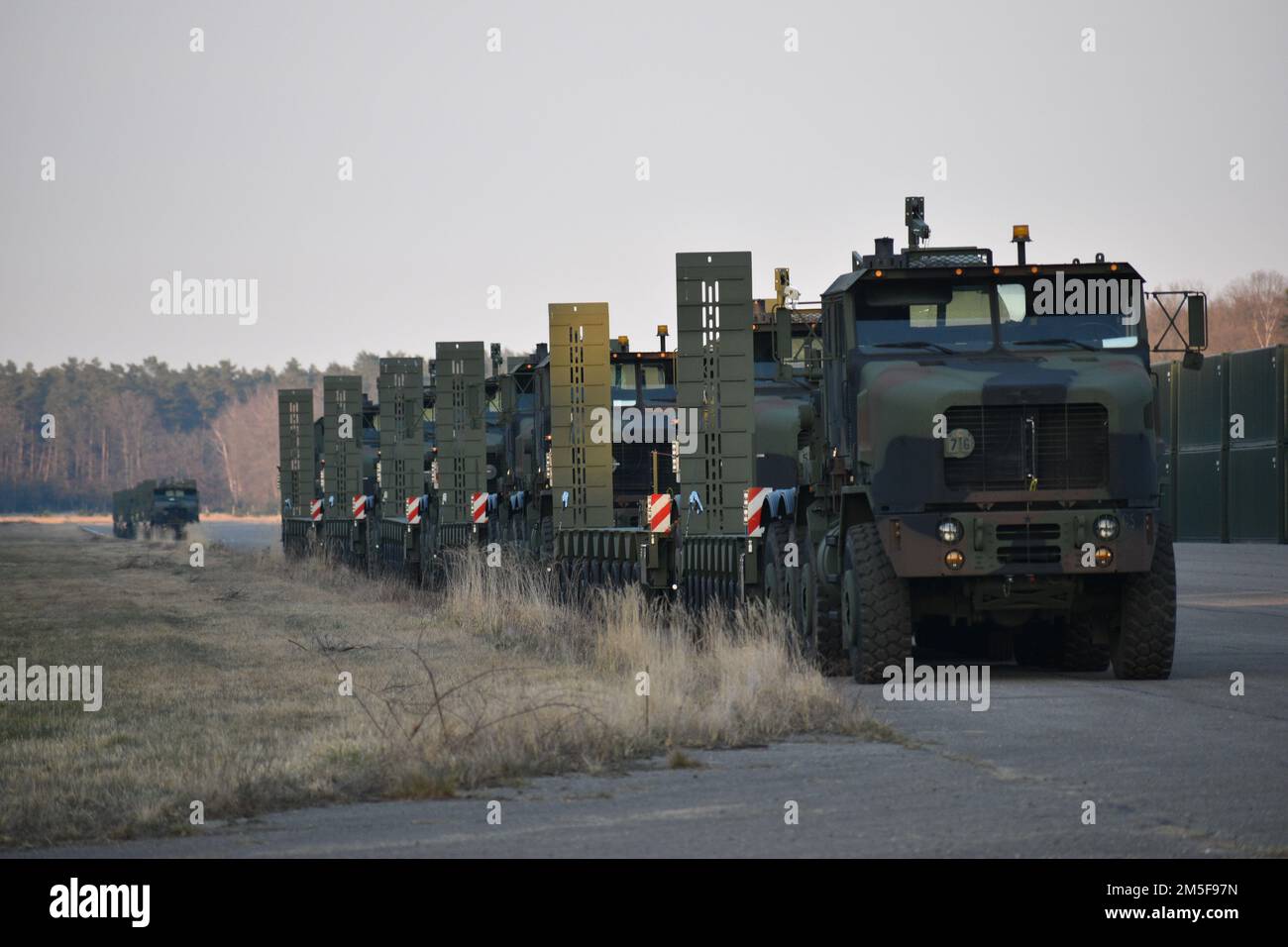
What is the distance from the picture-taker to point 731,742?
12500 mm

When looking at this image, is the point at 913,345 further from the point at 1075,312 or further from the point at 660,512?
the point at 660,512

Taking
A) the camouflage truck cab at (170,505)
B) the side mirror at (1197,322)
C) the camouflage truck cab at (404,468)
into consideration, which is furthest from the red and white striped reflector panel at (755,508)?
the camouflage truck cab at (170,505)

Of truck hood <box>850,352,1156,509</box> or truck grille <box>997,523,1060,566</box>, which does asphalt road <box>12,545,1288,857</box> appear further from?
truck hood <box>850,352,1156,509</box>

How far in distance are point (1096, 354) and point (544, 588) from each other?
38.5 feet

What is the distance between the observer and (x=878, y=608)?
16.1 meters

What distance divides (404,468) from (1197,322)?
82.1 feet

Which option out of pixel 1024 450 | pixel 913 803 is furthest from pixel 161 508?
pixel 913 803

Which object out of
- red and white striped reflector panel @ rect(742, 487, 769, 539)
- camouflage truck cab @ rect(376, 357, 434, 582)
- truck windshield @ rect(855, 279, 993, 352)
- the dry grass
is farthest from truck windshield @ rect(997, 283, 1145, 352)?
camouflage truck cab @ rect(376, 357, 434, 582)

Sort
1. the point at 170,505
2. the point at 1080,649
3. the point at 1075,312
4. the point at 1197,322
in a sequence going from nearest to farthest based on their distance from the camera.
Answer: the point at 1197,322 < the point at 1075,312 < the point at 1080,649 < the point at 170,505

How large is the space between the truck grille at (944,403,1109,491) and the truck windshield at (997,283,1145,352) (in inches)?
40.2

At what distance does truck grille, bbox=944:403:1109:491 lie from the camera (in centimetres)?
1593
